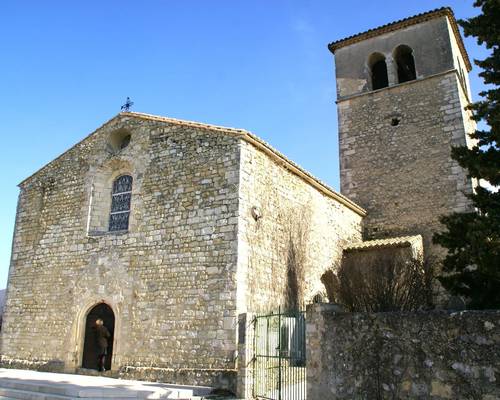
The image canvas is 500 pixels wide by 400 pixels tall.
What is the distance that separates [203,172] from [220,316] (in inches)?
134

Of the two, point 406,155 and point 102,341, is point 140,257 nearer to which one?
point 102,341

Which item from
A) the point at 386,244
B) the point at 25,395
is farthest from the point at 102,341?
the point at 386,244

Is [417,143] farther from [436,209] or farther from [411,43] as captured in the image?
[411,43]

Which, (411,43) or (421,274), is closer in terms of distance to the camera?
(421,274)

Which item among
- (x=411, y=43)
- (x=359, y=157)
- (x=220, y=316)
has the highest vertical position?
(x=411, y=43)

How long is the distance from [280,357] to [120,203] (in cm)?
645

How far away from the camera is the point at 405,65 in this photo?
20078mm

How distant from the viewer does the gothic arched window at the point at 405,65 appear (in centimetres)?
1986

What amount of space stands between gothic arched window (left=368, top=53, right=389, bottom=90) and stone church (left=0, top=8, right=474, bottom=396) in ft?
12.0

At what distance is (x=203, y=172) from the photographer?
11.5 meters

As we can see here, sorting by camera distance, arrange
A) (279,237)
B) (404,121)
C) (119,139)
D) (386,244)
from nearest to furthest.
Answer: (279,237)
(119,139)
(386,244)
(404,121)

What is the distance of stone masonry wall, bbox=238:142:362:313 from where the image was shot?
10.6m

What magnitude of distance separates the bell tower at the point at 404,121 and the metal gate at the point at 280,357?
8.84 meters

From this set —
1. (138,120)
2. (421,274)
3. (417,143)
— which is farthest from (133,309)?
(417,143)
